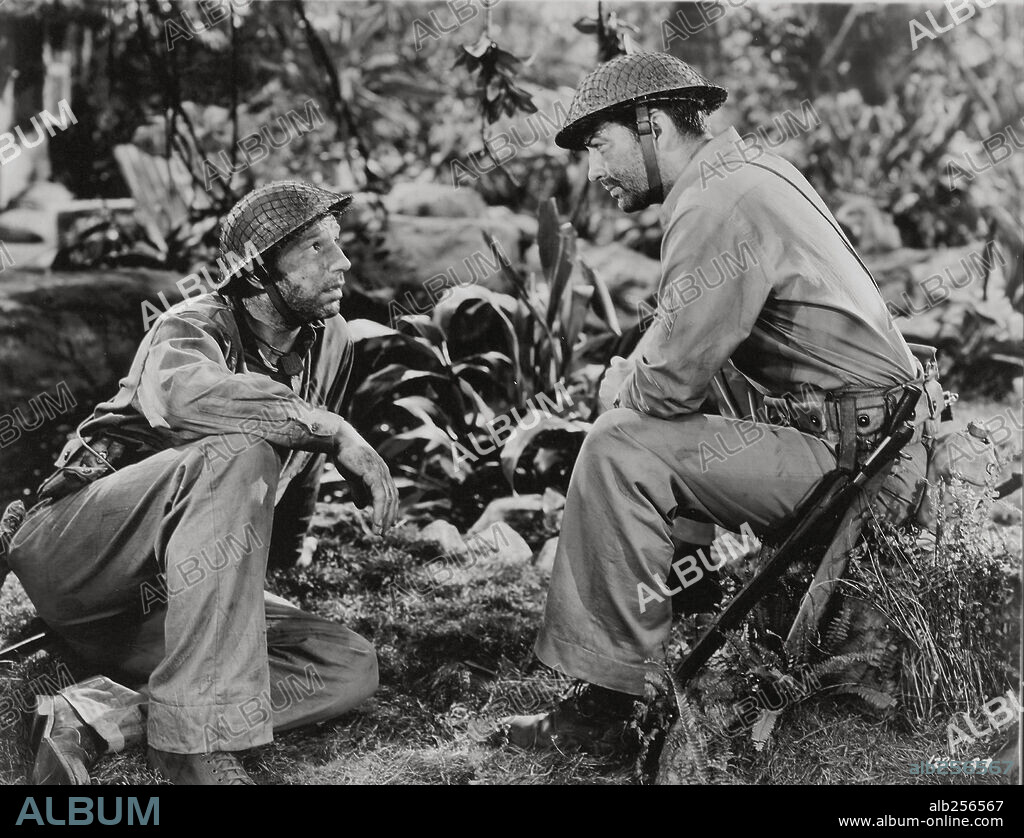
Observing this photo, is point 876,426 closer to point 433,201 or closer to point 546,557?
point 546,557

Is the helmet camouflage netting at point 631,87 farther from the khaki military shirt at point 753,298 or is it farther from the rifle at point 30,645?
the rifle at point 30,645

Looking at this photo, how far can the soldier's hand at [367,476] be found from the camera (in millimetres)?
2871

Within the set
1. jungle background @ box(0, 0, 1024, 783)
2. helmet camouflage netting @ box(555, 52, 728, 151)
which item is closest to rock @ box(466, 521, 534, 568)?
jungle background @ box(0, 0, 1024, 783)

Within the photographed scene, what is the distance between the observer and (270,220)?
119 inches

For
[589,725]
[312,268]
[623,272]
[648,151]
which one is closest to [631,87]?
[648,151]

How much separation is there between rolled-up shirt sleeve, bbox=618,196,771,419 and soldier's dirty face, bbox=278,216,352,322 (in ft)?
2.78

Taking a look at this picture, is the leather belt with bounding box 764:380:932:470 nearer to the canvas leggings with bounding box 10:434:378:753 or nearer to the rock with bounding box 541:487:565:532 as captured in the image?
the rock with bounding box 541:487:565:532

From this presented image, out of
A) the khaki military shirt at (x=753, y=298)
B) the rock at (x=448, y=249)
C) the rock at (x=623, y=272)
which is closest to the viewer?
the khaki military shirt at (x=753, y=298)

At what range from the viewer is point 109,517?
294 centimetres

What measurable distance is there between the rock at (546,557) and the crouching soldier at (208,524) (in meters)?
0.69

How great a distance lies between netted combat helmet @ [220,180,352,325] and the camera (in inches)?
119

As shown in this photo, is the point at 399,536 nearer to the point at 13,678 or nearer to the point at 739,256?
the point at 13,678

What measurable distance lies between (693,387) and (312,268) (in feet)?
3.39

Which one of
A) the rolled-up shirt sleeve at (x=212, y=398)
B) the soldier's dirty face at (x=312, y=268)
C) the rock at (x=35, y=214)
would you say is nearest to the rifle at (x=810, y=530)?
the rolled-up shirt sleeve at (x=212, y=398)
